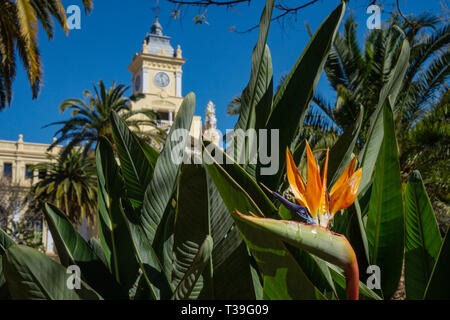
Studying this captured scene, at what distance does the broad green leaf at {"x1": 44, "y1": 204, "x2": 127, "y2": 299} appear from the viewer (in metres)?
0.80

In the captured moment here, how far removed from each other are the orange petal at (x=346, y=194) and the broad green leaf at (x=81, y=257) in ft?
1.48

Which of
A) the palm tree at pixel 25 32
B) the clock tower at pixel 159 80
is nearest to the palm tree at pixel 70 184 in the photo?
the palm tree at pixel 25 32

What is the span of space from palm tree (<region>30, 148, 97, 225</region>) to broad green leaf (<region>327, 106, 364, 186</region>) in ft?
52.8

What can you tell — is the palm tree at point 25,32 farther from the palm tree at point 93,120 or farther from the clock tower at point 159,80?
the clock tower at point 159,80

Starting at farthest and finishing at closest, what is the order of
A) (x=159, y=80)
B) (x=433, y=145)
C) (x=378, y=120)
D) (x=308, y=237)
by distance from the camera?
1. (x=159, y=80)
2. (x=433, y=145)
3. (x=378, y=120)
4. (x=308, y=237)

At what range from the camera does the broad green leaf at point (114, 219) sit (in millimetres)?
843

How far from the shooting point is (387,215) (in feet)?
2.70

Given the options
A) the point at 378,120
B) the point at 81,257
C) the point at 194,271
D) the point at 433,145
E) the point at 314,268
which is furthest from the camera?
the point at 433,145

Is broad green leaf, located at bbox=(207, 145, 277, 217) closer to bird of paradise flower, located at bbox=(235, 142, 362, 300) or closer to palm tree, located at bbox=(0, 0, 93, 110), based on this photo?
bird of paradise flower, located at bbox=(235, 142, 362, 300)

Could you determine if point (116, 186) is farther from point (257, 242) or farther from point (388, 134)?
point (388, 134)

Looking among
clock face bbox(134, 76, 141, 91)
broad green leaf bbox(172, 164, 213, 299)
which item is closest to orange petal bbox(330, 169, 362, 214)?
broad green leaf bbox(172, 164, 213, 299)

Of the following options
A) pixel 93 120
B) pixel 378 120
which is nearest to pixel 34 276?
pixel 378 120

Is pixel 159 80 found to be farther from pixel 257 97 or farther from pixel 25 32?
pixel 257 97

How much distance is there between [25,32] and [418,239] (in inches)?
301
